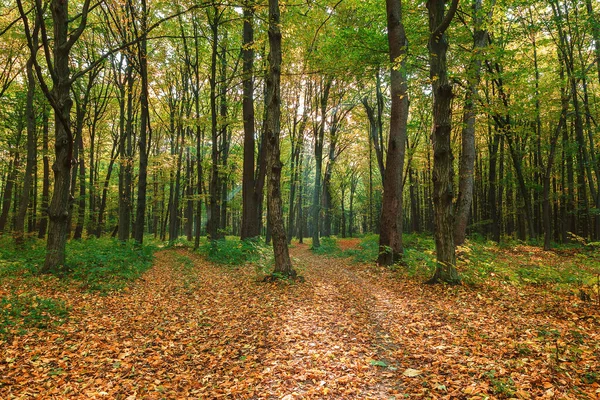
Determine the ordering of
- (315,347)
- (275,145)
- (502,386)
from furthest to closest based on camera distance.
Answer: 1. (275,145)
2. (315,347)
3. (502,386)

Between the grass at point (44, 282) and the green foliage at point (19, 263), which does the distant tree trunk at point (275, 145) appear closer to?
the grass at point (44, 282)

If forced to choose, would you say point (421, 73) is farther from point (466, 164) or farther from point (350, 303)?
A: point (350, 303)

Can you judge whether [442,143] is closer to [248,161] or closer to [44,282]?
[44,282]

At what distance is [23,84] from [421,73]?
21.1 m

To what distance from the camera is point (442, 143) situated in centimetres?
693

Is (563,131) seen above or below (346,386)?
above

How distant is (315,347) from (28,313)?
4.78 meters

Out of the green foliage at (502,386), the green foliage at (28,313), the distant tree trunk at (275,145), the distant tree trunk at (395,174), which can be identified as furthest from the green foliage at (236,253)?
the green foliage at (502,386)

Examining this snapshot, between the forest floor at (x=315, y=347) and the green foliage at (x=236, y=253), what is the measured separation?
17.4 feet

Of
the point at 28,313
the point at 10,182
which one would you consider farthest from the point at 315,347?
the point at 10,182

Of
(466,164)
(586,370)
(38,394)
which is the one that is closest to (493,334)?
(586,370)

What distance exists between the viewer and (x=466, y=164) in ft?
35.2

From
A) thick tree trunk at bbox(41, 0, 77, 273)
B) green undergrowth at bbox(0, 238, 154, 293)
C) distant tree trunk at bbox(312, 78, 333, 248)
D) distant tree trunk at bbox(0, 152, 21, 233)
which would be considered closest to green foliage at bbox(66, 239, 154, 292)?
green undergrowth at bbox(0, 238, 154, 293)

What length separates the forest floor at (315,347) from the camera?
323cm
